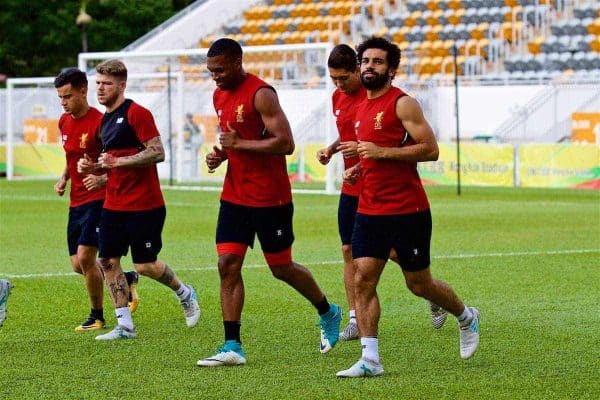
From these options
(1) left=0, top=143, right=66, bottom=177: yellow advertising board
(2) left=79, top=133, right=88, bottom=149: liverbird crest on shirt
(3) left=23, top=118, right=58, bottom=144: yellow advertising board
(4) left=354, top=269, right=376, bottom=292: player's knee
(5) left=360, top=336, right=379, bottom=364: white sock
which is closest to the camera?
(5) left=360, top=336, right=379, bottom=364: white sock

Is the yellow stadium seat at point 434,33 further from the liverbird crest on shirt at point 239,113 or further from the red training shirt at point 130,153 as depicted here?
the liverbird crest on shirt at point 239,113

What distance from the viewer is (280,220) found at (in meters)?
9.84

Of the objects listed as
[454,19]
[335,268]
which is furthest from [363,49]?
[454,19]

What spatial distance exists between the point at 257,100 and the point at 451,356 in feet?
6.97

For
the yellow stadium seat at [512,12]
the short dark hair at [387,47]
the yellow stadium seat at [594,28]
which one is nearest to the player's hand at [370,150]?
the short dark hair at [387,47]

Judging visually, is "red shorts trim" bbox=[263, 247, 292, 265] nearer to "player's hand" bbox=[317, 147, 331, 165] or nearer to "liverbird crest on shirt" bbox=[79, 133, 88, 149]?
"player's hand" bbox=[317, 147, 331, 165]

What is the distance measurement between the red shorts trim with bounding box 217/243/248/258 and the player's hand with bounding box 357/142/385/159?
46.3 inches

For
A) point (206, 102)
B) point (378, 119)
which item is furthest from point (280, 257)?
point (206, 102)

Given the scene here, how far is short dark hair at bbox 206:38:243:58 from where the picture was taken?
952 centimetres

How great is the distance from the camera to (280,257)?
32.5 ft

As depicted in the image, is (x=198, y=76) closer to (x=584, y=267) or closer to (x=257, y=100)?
(x=584, y=267)

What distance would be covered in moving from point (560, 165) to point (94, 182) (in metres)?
22.3

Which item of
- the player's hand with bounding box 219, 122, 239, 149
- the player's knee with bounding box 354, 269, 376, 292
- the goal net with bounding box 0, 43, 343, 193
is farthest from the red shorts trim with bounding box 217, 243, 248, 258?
the goal net with bounding box 0, 43, 343, 193

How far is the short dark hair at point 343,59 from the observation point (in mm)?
10609
